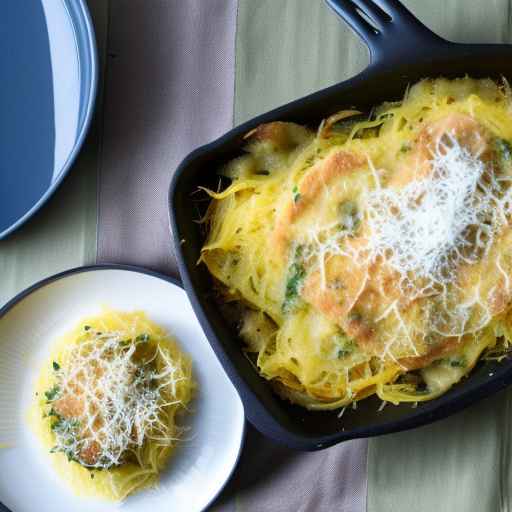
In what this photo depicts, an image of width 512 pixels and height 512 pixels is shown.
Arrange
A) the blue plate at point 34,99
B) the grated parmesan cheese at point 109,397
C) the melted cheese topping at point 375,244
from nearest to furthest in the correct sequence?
the melted cheese topping at point 375,244 → the grated parmesan cheese at point 109,397 → the blue plate at point 34,99

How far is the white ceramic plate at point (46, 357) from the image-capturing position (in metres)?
1.55

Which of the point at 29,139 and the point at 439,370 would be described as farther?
the point at 29,139

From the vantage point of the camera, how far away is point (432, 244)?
1.18m

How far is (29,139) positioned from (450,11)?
0.96m

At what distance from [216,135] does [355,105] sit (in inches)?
15.8

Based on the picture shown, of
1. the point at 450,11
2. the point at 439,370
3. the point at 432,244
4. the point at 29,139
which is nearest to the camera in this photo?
the point at 432,244

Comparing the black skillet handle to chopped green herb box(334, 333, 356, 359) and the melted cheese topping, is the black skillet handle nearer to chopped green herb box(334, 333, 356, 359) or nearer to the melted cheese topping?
A: the melted cheese topping

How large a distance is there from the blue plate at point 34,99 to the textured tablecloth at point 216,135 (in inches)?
2.1

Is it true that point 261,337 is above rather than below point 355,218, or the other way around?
below

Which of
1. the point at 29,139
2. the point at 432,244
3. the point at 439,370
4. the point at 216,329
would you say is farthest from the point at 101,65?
the point at 439,370

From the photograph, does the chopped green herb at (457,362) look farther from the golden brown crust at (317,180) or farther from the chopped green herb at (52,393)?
the chopped green herb at (52,393)

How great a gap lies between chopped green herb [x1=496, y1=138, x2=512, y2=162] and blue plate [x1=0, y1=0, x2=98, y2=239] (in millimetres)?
898

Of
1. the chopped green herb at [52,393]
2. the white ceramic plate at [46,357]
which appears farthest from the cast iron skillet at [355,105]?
the chopped green herb at [52,393]

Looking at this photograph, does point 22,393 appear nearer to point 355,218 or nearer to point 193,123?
point 193,123
